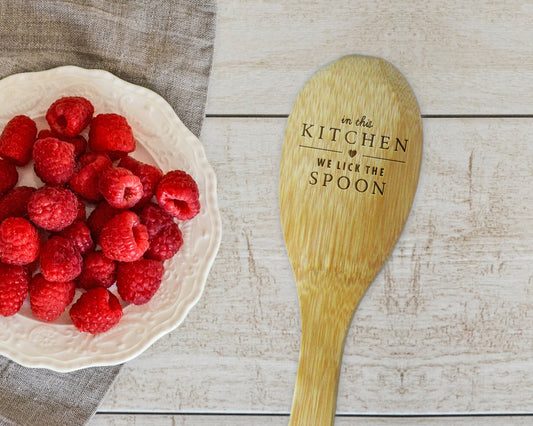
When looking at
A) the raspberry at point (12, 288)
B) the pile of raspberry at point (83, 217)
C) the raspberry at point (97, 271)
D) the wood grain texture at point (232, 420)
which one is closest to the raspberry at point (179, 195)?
the pile of raspberry at point (83, 217)

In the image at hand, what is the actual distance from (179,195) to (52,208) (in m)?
0.16

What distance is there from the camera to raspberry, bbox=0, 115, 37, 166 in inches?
28.2

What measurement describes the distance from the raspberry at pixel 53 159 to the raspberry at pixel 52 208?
0.7 inches

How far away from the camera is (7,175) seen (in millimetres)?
724

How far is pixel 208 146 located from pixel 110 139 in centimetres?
16

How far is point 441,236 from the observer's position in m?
0.82

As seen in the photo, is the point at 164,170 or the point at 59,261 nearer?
the point at 59,261

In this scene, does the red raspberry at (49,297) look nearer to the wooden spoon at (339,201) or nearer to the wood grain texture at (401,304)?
the wood grain texture at (401,304)

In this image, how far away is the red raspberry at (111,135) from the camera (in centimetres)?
72

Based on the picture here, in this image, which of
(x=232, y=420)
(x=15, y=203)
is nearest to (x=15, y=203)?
(x=15, y=203)

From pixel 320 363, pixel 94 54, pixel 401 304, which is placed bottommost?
pixel 320 363

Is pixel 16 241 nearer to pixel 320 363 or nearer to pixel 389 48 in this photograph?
pixel 320 363

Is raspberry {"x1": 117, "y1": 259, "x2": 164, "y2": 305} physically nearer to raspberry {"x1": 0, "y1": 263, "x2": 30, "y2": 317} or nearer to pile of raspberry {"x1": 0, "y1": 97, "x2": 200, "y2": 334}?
pile of raspberry {"x1": 0, "y1": 97, "x2": 200, "y2": 334}

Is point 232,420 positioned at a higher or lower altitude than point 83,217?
lower
